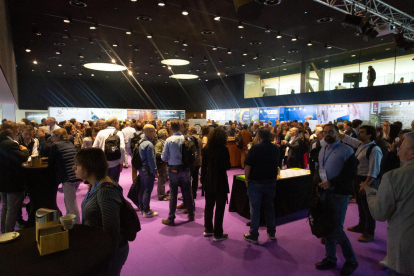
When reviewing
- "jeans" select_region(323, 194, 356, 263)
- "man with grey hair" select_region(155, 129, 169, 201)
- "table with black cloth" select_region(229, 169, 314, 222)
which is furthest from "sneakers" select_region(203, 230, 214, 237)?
"man with grey hair" select_region(155, 129, 169, 201)

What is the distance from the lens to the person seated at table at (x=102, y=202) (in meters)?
1.46

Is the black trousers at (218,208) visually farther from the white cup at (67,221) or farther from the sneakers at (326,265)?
the white cup at (67,221)

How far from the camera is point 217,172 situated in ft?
10.8

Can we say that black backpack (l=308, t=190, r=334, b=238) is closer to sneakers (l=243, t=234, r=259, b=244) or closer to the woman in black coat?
sneakers (l=243, t=234, r=259, b=244)

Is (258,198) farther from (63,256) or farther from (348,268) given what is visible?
(63,256)

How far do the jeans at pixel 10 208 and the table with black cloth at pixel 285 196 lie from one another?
126 inches

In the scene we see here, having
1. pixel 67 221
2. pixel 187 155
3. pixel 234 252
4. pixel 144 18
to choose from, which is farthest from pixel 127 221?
pixel 144 18

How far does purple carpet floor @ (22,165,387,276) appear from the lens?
2.68 meters

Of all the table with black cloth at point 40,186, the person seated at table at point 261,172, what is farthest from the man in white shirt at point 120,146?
the person seated at table at point 261,172

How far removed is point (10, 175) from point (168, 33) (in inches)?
270

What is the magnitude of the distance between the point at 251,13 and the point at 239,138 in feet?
12.1

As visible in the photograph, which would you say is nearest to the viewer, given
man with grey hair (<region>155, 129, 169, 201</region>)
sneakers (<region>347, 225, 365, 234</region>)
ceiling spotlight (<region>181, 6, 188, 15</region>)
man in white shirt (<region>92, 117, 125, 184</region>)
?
sneakers (<region>347, 225, 365, 234</region>)

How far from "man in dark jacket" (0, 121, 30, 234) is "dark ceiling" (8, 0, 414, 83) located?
4357mm

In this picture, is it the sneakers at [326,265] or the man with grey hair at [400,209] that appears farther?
the sneakers at [326,265]
